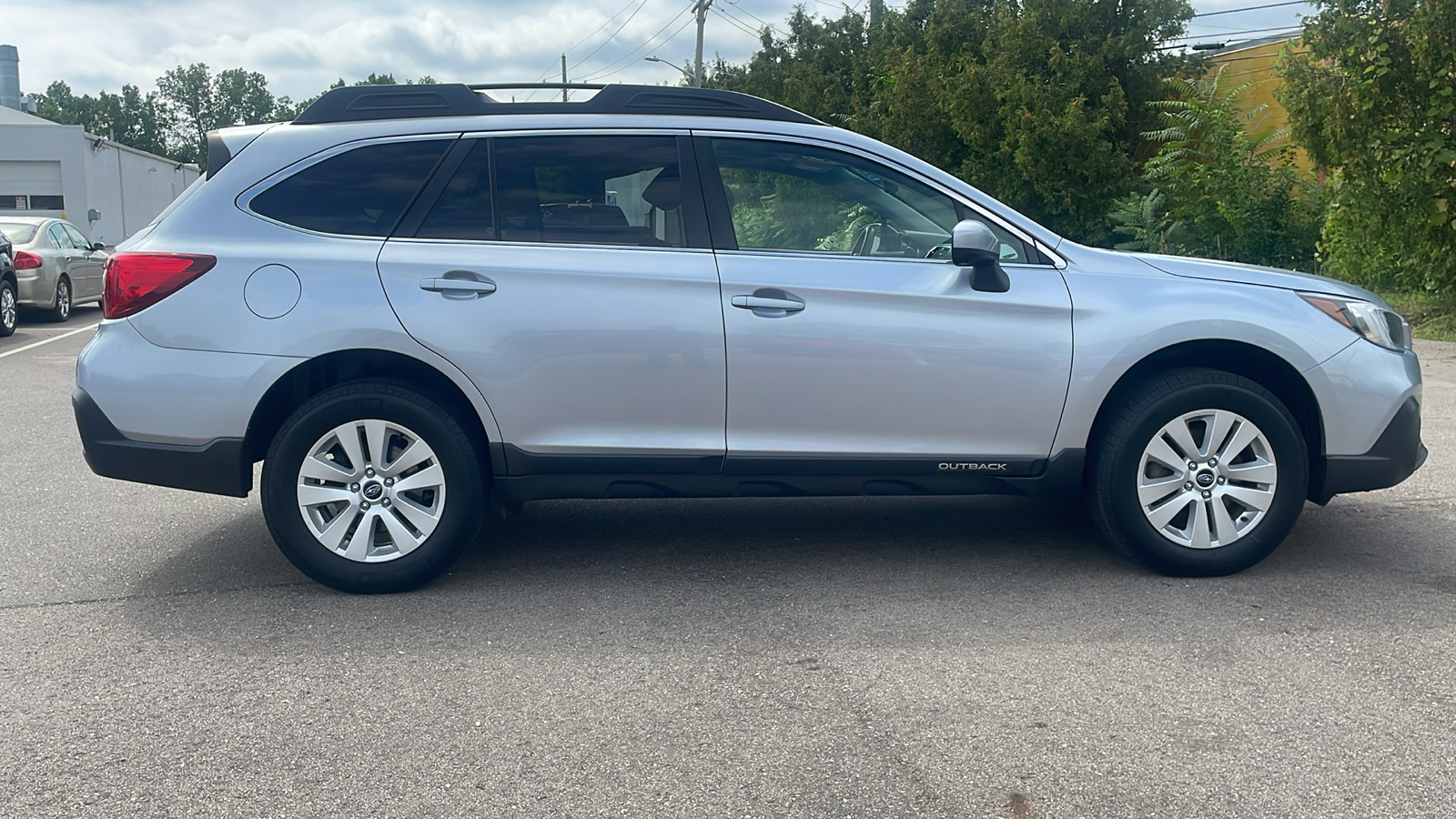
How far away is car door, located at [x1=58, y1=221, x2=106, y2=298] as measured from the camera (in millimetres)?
19844

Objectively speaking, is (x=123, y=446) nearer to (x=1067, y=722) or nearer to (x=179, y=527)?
(x=179, y=527)

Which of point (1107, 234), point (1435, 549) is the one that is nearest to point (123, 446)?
point (1435, 549)

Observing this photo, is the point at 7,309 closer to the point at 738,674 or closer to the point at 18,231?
the point at 18,231

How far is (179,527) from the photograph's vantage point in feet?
20.1

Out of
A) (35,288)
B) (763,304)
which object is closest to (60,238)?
(35,288)

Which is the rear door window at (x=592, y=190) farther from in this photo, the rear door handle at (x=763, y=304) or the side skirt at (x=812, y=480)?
the side skirt at (x=812, y=480)

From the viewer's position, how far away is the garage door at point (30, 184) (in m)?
50.3

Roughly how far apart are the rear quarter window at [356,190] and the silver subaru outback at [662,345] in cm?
1

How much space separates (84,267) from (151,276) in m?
17.2

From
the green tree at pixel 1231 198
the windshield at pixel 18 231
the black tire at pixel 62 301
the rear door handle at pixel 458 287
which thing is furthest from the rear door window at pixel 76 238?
the rear door handle at pixel 458 287

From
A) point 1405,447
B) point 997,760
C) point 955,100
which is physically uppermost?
point 955,100

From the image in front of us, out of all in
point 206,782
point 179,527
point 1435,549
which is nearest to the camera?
point 206,782

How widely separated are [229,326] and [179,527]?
67.2 inches

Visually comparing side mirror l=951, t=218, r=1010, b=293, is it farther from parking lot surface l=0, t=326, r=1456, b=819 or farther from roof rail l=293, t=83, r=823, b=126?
parking lot surface l=0, t=326, r=1456, b=819
